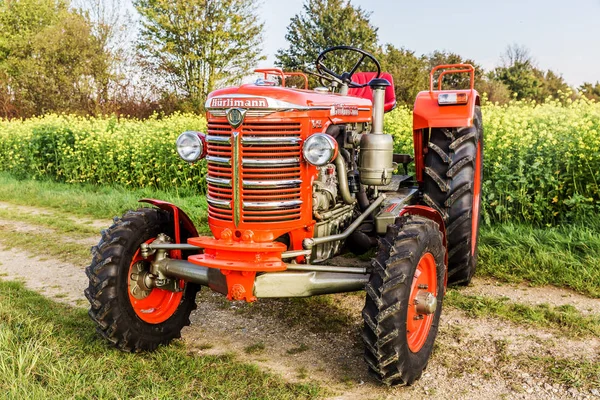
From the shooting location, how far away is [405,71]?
86.9ft

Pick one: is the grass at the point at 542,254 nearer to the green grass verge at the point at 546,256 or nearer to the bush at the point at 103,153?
the green grass verge at the point at 546,256

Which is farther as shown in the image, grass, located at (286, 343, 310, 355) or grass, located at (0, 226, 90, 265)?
grass, located at (0, 226, 90, 265)

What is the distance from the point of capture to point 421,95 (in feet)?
16.4

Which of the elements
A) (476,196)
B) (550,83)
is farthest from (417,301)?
(550,83)

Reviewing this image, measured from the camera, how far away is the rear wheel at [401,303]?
2.97m

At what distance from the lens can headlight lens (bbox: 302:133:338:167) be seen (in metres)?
3.23

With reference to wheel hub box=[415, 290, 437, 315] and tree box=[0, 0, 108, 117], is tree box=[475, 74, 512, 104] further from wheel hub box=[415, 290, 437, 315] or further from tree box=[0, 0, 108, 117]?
wheel hub box=[415, 290, 437, 315]

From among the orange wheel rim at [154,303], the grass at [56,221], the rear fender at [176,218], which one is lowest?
→ the grass at [56,221]

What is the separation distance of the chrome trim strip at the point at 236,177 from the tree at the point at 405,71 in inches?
718

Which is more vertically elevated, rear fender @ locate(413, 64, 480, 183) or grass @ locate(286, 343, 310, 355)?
rear fender @ locate(413, 64, 480, 183)

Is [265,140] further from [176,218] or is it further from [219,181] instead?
[176,218]

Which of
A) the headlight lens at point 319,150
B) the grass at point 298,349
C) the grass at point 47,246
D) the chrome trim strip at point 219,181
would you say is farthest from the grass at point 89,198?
the headlight lens at point 319,150

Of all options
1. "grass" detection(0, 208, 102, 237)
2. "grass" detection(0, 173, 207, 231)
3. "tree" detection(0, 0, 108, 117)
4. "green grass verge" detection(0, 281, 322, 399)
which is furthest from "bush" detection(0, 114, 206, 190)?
"tree" detection(0, 0, 108, 117)

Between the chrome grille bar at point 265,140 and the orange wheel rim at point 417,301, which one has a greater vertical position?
the chrome grille bar at point 265,140
